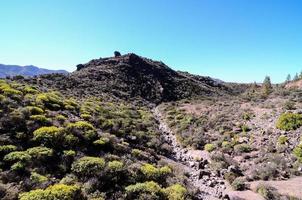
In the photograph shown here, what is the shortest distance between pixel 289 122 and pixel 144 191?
17.9 metres

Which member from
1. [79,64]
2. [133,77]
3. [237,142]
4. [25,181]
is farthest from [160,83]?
[25,181]

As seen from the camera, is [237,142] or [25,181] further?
[237,142]

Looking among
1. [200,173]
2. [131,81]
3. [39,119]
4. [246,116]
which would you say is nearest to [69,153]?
[39,119]

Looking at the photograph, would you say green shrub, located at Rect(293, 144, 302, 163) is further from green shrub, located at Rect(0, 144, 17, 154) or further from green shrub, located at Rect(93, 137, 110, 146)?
green shrub, located at Rect(0, 144, 17, 154)

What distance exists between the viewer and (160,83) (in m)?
70.9

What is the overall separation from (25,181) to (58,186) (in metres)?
1.50

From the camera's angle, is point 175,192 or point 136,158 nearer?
point 175,192

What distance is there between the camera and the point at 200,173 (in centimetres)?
1627

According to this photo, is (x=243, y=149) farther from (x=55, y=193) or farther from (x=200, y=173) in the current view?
(x=55, y=193)

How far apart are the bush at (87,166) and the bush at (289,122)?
18000mm

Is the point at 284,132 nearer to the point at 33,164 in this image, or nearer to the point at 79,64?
the point at 33,164

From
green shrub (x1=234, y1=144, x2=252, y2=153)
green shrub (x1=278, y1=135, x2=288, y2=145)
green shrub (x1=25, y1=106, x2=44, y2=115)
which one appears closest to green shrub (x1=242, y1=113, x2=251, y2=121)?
green shrub (x1=278, y1=135, x2=288, y2=145)

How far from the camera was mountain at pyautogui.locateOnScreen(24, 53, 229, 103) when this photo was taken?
175ft

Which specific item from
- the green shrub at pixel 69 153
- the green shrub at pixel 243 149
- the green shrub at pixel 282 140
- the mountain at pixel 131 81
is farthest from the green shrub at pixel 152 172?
the mountain at pixel 131 81
